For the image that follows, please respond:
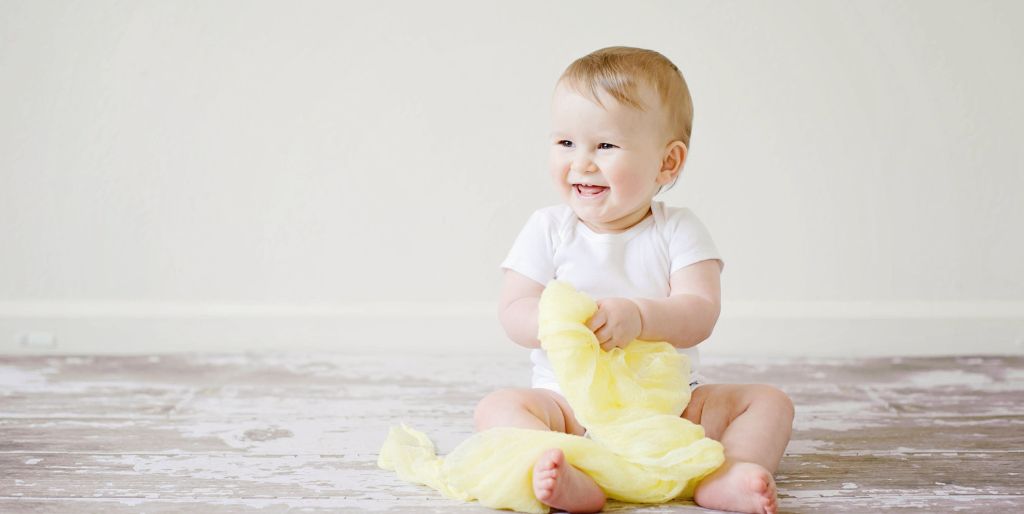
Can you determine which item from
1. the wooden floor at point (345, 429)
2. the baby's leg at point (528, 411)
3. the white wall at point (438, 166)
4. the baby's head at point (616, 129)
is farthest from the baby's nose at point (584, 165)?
the white wall at point (438, 166)

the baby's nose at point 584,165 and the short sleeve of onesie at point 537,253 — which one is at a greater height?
the baby's nose at point 584,165

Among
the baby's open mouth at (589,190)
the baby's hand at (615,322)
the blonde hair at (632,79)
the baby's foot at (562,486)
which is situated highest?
the blonde hair at (632,79)

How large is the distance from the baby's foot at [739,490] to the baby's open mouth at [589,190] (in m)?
0.36

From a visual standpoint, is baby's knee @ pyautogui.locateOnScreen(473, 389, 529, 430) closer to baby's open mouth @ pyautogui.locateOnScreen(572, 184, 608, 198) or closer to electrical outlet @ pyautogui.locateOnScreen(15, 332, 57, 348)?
baby's open mouth @ pyautogui.locateOnScreen(572, 184, 608, 198)

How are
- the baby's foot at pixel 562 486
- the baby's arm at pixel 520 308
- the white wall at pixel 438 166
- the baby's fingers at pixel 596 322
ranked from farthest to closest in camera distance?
1. the white wall at pixel 438 166
2. the baby's arm at pixel 520 308
3. the baby's fingers at pixel 596 322
4. the baby's foot at pixel 562 486

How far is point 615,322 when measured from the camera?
3.60 feet

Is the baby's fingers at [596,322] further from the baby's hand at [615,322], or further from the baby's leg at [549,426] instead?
the baby's leg at [549,426]

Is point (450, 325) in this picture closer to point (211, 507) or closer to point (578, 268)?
point (578, 268)

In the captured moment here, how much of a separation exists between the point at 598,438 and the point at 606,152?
34 cm

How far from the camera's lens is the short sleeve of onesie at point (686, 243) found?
1224 millimetres

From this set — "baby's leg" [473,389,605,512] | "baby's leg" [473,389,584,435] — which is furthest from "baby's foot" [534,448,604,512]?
"baby's leg" [473,389,584,435]

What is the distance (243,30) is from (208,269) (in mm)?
496

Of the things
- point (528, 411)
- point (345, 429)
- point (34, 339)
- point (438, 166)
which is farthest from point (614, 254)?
point (34, 339)

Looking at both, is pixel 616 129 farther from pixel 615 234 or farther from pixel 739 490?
pixel 739 490
